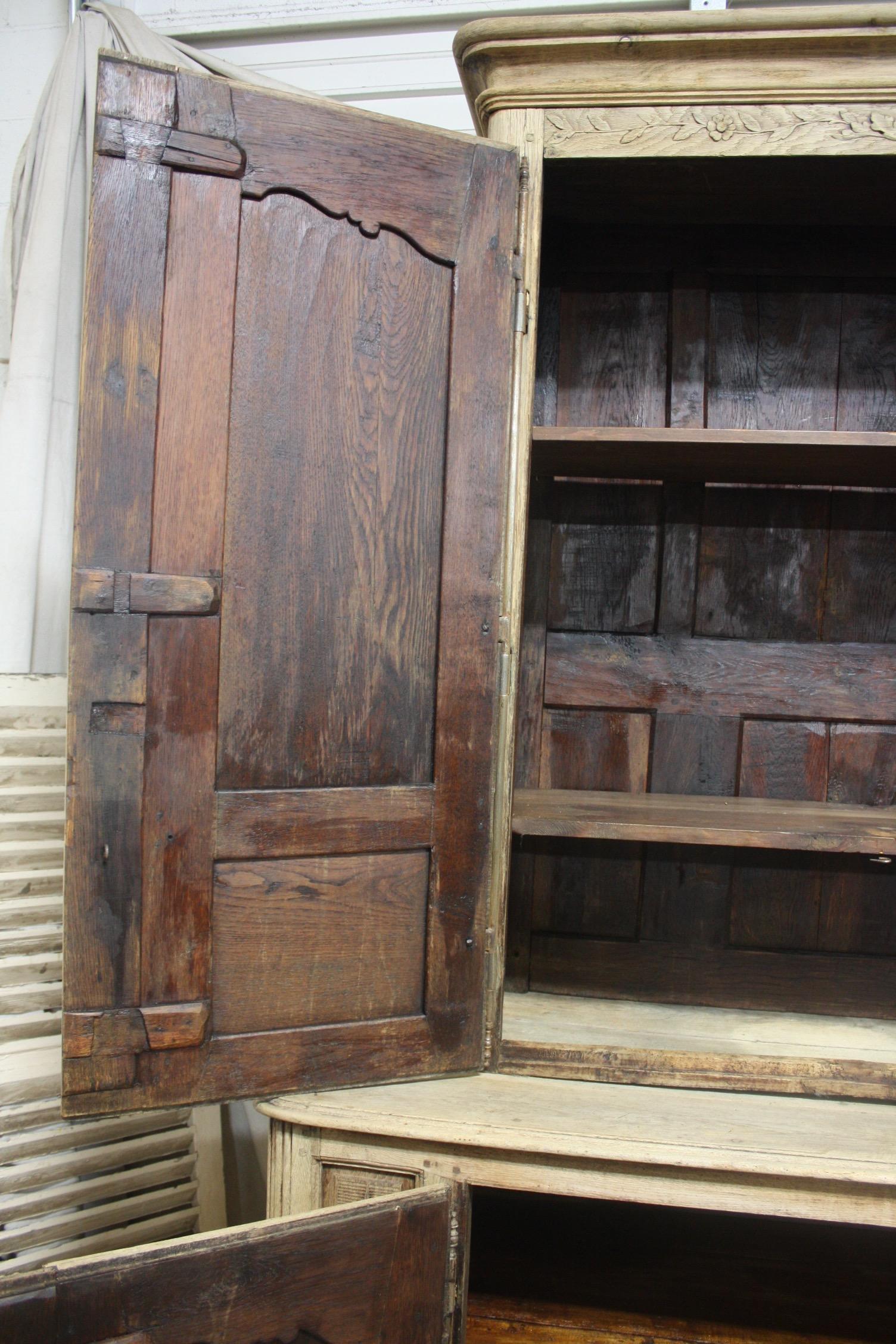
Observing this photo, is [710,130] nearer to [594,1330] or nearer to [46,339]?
[46,339]

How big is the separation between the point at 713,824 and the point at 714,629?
540 mm

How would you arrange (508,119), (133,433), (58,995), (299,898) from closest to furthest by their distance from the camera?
(133,433)
(299,898)
(508,119)
(58,995)

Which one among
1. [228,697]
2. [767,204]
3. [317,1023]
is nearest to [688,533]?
[767,204]

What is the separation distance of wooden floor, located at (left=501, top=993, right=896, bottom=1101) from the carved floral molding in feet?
4.60

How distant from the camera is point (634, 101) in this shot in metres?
1.46

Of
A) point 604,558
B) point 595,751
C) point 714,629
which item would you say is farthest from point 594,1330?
point 604,558

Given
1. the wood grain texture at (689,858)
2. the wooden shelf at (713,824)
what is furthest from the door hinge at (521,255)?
the wood grain texture at (689,858)

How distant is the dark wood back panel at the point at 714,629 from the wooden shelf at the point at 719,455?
77 millimetres

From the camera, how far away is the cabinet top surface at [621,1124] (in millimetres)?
1293

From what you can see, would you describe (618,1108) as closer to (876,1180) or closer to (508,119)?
(876,1180)

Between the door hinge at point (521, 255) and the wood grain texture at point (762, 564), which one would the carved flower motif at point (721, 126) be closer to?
the door hinge at point (521, 255)

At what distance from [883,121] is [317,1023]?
5.17 ft

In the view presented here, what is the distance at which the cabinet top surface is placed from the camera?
1293mm

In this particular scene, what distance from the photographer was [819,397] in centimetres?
192
